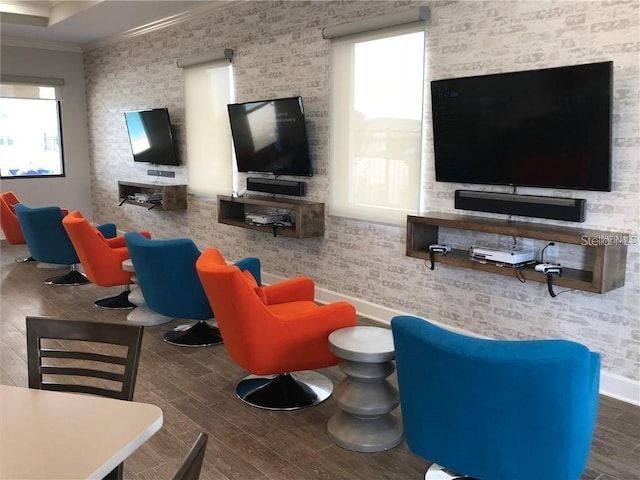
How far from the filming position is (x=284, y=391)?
327 cm

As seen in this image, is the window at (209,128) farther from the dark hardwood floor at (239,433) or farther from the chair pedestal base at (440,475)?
the chair pedestal base at (440,475)

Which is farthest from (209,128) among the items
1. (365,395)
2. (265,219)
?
(365,395)

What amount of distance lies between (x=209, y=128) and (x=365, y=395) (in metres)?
4.56

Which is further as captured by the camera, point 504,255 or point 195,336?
point 195,336

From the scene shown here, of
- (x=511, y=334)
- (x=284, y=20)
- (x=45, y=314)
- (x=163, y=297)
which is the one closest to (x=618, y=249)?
(x=511, y=334)

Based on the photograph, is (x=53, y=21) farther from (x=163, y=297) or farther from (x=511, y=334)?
(x=511, y=334)

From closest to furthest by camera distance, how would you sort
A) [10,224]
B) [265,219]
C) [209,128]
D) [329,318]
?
[329,318], [265,219], [209,128], [10,224]

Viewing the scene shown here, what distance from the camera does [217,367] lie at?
375cm

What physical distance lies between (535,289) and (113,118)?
6.87 m

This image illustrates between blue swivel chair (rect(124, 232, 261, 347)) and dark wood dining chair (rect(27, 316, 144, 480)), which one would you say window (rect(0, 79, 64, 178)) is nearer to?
blue swivel chair (rect(124, 232, 261, 347))

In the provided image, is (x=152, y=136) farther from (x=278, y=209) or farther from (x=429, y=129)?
(x=429, y=129)

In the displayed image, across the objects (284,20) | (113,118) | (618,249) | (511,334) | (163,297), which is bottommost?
(511,334)

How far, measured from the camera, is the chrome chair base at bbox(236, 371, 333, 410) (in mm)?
3191

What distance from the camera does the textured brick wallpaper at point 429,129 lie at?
321 centimetres
